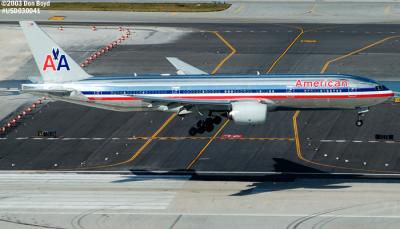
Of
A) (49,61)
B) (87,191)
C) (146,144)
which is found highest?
(49,61)

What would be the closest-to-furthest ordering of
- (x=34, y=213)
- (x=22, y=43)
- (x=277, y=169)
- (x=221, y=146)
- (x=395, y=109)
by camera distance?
(x=34, y=213) < (x=277, y=169) < (x=221, y=146) < (x=395, y=109) < (x=22, y=43)

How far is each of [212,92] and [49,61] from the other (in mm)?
19104

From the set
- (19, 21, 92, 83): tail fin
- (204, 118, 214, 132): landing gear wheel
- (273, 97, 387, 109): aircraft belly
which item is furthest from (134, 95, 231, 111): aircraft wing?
(19, 21, 92, 83): tail fin

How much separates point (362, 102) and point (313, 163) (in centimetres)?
1146

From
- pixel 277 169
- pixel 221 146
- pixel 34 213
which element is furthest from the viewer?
pixel 221 146

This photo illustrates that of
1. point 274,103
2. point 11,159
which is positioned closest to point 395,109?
point 274,103

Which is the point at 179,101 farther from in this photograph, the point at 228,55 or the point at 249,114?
the point at 228,55

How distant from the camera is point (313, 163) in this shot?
117750 millimetres

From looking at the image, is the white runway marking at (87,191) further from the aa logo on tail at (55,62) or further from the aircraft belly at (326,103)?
the aircraft belly at (326,103)

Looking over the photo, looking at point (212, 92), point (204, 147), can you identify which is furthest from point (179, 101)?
point (204, 147)

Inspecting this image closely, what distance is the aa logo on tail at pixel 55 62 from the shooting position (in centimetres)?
11256

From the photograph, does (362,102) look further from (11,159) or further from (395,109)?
(11,159)

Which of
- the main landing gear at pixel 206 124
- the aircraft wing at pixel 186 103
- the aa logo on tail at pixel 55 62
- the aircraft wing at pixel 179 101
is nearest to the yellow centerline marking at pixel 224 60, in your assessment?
the main landing gear at pixel 206 124

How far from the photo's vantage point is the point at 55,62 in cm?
11269
